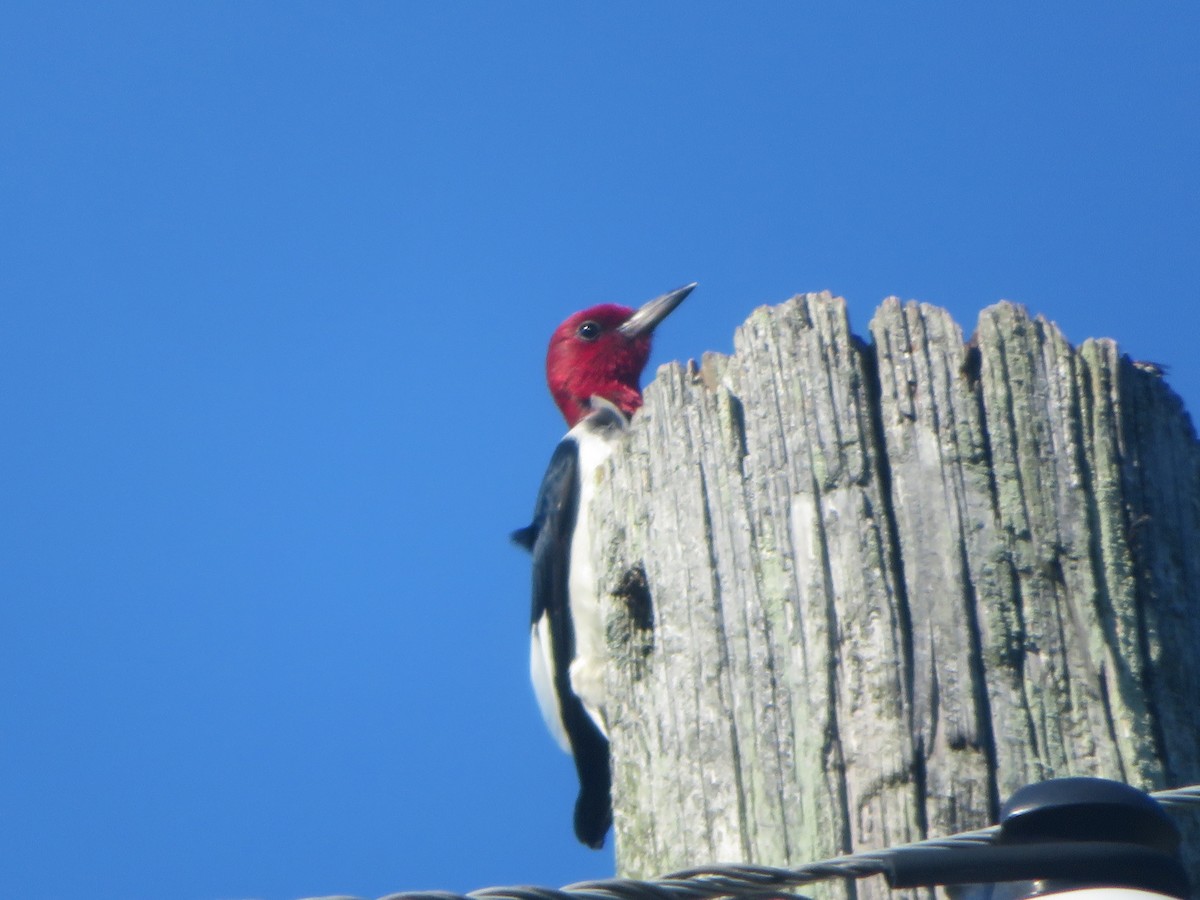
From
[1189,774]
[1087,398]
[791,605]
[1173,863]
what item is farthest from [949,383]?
[1173,863]

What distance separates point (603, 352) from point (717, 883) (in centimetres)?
600

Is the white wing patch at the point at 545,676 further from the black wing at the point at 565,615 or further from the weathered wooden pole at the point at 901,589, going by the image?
the weathered wooden pole at the point at 901,589

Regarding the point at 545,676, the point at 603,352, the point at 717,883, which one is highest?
the point at 603,352

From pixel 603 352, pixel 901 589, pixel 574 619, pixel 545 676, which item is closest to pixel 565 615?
pixel 574 619

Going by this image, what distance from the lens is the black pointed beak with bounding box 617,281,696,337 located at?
7.91 m

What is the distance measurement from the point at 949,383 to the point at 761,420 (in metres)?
A: 0.36

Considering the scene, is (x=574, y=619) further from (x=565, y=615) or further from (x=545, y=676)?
(x=545, y=676)

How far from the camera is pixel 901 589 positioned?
8.91 feet

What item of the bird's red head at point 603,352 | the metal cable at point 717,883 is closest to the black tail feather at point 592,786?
the bird's red head at point 603,352

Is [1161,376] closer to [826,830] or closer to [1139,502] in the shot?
[1139,502]

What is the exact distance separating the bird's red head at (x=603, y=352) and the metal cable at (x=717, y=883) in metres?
5.64

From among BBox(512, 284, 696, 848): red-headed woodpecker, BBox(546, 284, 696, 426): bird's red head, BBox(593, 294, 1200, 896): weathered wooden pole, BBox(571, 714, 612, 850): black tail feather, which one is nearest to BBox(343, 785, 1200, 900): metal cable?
BBox(593, 294, 1200, 896): weathered wooden pole

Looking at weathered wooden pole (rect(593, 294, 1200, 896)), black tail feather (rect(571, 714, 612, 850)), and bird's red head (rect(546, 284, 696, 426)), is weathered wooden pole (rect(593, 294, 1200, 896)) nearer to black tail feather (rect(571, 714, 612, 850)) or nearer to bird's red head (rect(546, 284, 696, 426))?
black tail feather (rect(571, 714, 612, 850))

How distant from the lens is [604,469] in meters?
3.46
